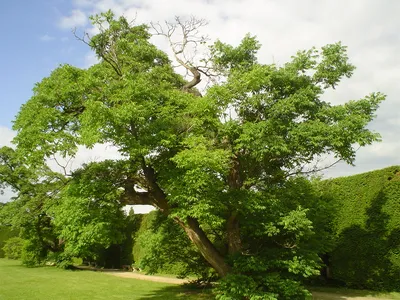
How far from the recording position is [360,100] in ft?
33.9

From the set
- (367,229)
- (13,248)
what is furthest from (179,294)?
(13,248)

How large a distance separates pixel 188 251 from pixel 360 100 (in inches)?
327

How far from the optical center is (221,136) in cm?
1045

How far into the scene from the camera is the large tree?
30.9 feet

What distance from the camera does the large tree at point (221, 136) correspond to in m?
9.41

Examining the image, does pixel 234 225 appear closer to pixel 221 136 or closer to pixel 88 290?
pixel 221 136

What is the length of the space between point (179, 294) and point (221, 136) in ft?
21.3

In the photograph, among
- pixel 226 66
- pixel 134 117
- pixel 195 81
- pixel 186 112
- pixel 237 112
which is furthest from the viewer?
pixel 195 81

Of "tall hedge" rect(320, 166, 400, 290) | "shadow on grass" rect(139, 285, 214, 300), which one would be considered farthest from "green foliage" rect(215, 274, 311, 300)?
"tall hedge" rect(320, 166, 400, 290)

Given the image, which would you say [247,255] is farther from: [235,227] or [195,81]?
[195,81]

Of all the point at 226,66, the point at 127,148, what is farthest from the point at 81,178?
the point at 226,66

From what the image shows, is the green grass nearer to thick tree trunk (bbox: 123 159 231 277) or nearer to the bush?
thick tree trunk (bbox: 123 159 231 277)

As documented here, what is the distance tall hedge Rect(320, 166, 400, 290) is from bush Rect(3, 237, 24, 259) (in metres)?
27.2

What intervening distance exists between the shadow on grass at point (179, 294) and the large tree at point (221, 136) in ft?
6.53
